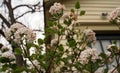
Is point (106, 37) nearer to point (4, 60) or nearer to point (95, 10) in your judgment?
point (95, 10)

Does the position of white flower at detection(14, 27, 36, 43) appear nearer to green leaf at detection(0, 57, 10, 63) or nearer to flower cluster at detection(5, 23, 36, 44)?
flower cluster at detection(5, 23, 36, 44)

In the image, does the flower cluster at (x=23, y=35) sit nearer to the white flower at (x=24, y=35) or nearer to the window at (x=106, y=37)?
the white flower at (x=24, y=35)

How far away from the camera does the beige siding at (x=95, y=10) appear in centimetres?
859

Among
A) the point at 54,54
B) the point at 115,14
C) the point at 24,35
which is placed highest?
the point at 115,14

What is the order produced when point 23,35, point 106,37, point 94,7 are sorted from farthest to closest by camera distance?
point 94,7, point 106,37, point 23,35

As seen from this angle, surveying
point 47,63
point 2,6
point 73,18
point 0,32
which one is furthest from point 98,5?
point 2,6

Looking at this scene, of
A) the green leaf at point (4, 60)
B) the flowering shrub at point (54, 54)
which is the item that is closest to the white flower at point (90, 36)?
the flowering shrub at point (54, 54)

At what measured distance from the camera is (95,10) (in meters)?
8.74

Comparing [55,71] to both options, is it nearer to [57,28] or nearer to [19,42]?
[57,28]

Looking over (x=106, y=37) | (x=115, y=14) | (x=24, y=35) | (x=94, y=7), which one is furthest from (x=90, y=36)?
(x=94, y=7)

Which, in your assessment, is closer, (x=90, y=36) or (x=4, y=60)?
(x=4, y=60)

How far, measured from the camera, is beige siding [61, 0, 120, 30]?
859cm

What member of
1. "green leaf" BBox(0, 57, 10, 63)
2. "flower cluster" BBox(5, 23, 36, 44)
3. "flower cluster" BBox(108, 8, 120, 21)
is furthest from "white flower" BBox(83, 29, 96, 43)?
"green leaf" BBox(0, 57, 10, 63)

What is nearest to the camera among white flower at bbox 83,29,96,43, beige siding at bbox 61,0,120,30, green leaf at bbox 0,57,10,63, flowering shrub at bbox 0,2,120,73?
flowering shrub at bbox 0,2,120,73
